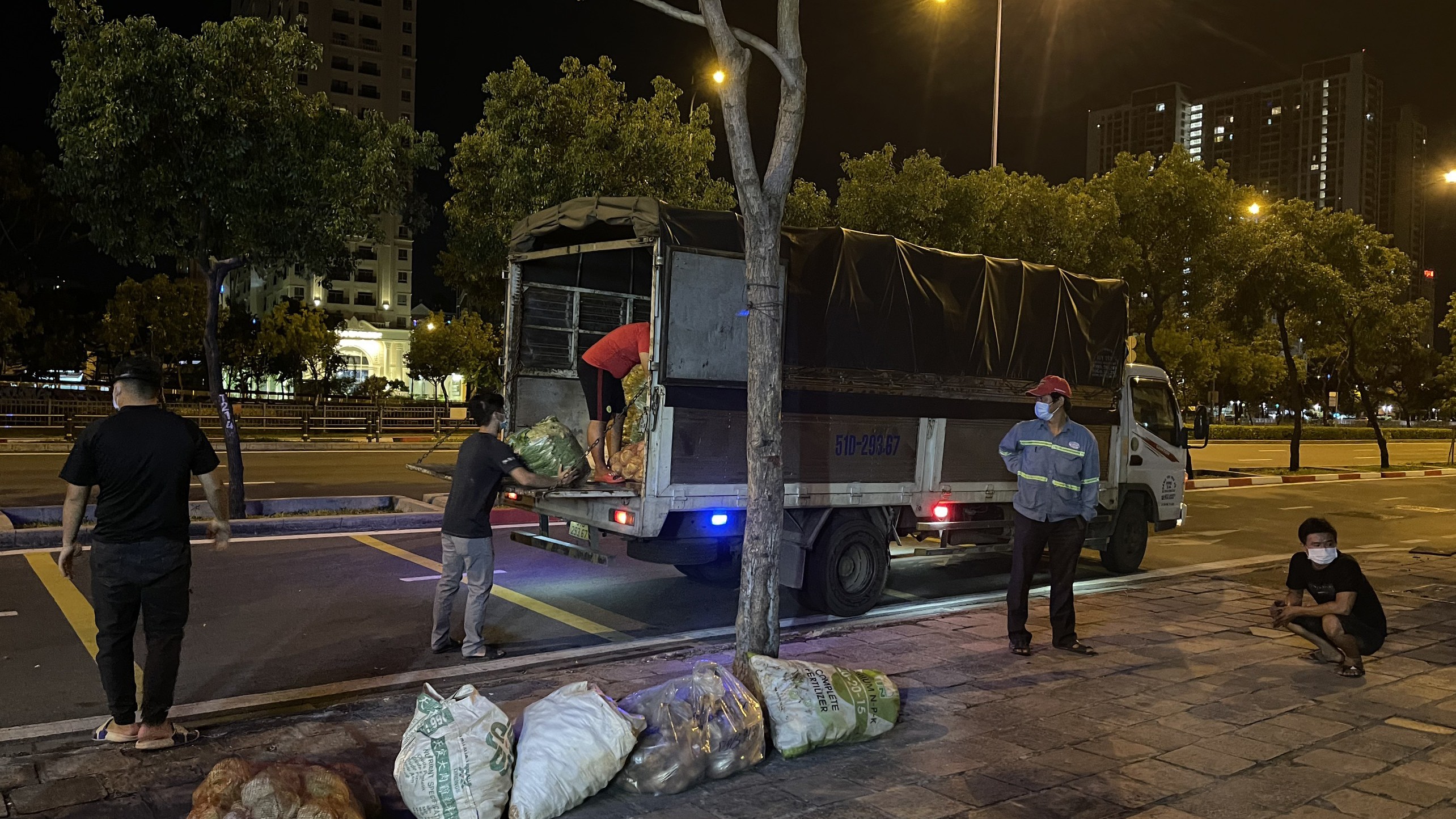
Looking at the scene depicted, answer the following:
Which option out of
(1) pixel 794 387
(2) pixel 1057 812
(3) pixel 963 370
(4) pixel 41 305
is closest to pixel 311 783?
(2) pixel 1057 812

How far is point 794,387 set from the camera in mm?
7516

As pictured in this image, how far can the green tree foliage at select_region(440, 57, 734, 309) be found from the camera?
51.8ft

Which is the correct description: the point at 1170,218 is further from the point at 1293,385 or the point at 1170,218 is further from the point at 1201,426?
the point at 1201,426

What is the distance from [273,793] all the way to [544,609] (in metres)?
4.59

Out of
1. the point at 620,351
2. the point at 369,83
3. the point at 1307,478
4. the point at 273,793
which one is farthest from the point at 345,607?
the point at 369,83

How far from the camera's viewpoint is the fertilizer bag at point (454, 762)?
12.7 feet

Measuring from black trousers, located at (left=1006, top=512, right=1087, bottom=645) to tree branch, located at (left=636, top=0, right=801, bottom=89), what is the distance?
3234mm

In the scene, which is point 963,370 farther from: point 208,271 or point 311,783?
point 208,271

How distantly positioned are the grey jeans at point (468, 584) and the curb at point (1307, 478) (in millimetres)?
16178

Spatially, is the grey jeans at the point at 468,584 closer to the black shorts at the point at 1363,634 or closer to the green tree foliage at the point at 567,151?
the black shorts at the point at 1363,634

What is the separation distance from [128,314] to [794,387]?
42206mm

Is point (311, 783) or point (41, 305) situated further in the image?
point (41, 305)

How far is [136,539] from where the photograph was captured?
4535 millimetres

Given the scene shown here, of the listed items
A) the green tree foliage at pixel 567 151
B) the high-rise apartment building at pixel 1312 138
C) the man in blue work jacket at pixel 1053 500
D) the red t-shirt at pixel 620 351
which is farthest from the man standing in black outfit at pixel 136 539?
the high-rise apartment building at pixel 1312 138
